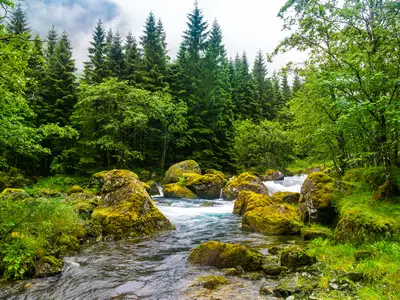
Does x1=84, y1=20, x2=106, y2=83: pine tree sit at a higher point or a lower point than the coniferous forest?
higher

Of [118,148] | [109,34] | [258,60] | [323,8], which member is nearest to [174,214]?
[323,8]

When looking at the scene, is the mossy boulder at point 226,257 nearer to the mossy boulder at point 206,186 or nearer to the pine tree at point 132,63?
the mossy boulder at point 206,186

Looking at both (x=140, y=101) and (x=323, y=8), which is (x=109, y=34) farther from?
(x=323, y=8)

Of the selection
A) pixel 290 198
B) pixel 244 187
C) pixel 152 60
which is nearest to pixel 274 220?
pixel 290 198

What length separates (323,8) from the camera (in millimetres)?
8727

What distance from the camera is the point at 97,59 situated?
3416 centimetres

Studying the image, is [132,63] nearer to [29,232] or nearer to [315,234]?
[29,232]

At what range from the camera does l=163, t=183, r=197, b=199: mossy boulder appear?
20.7 metres

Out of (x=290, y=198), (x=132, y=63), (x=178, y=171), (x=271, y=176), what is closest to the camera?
(x=290, y=198)

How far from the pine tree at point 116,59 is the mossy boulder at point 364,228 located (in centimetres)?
3110

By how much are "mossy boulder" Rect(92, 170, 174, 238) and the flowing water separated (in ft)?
1.82

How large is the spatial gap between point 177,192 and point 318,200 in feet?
40.5

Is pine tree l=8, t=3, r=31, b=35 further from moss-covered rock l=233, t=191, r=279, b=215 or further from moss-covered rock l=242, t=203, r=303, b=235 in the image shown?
moss-covered rock l=242, t=203, r=303, b=235

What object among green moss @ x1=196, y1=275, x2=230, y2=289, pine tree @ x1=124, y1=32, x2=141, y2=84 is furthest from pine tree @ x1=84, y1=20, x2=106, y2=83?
green moss @ x1=196, y1=275, x2=230, y2=289
